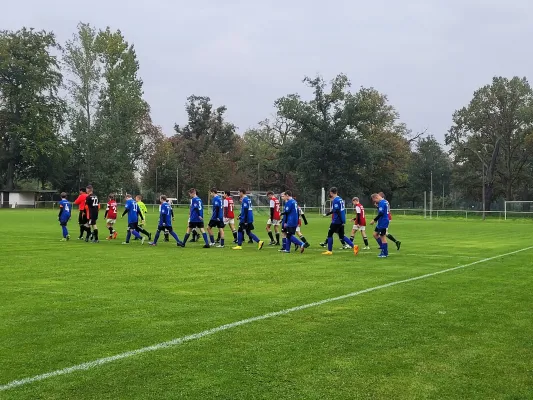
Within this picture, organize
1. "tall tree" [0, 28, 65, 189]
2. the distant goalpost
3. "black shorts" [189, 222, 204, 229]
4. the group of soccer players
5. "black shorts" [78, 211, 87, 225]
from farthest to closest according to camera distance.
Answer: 1. "tall tree" [0, 28, 65, 189]
2. the distant goalpost
3. "black shorts" [78, 211, 87, 225]
4. "black shorts" [189, 222, 204, 229]
5. the group of soccer players

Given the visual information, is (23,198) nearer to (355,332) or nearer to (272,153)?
(272,153)

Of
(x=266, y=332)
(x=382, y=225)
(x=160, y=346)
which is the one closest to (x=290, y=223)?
(x=382, y=225)

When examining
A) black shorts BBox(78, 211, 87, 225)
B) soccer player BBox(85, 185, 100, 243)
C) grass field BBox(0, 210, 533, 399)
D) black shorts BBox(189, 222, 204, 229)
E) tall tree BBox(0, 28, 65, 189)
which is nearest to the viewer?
grass field BBox(0, 210, 533, 399)

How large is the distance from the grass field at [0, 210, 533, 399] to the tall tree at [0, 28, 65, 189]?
61516mm

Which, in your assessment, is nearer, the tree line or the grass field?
the grass field

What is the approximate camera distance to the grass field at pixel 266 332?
484cm

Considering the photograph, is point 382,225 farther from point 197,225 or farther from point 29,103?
point 29,103

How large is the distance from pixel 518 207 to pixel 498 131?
25.3 meters

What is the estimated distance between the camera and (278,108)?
7575 centimetres

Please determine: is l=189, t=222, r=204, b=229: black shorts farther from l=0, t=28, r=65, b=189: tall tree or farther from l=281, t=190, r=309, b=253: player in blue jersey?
l=0, t=28, r=65, b=189: tall tree

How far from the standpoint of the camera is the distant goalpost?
55.3m

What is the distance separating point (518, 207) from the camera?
56281 millimetres

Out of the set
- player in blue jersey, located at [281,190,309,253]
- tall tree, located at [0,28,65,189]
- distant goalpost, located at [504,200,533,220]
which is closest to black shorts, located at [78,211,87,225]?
player in blue jersey, located at [281,190,309,253]

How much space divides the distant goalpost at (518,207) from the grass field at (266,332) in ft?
151
